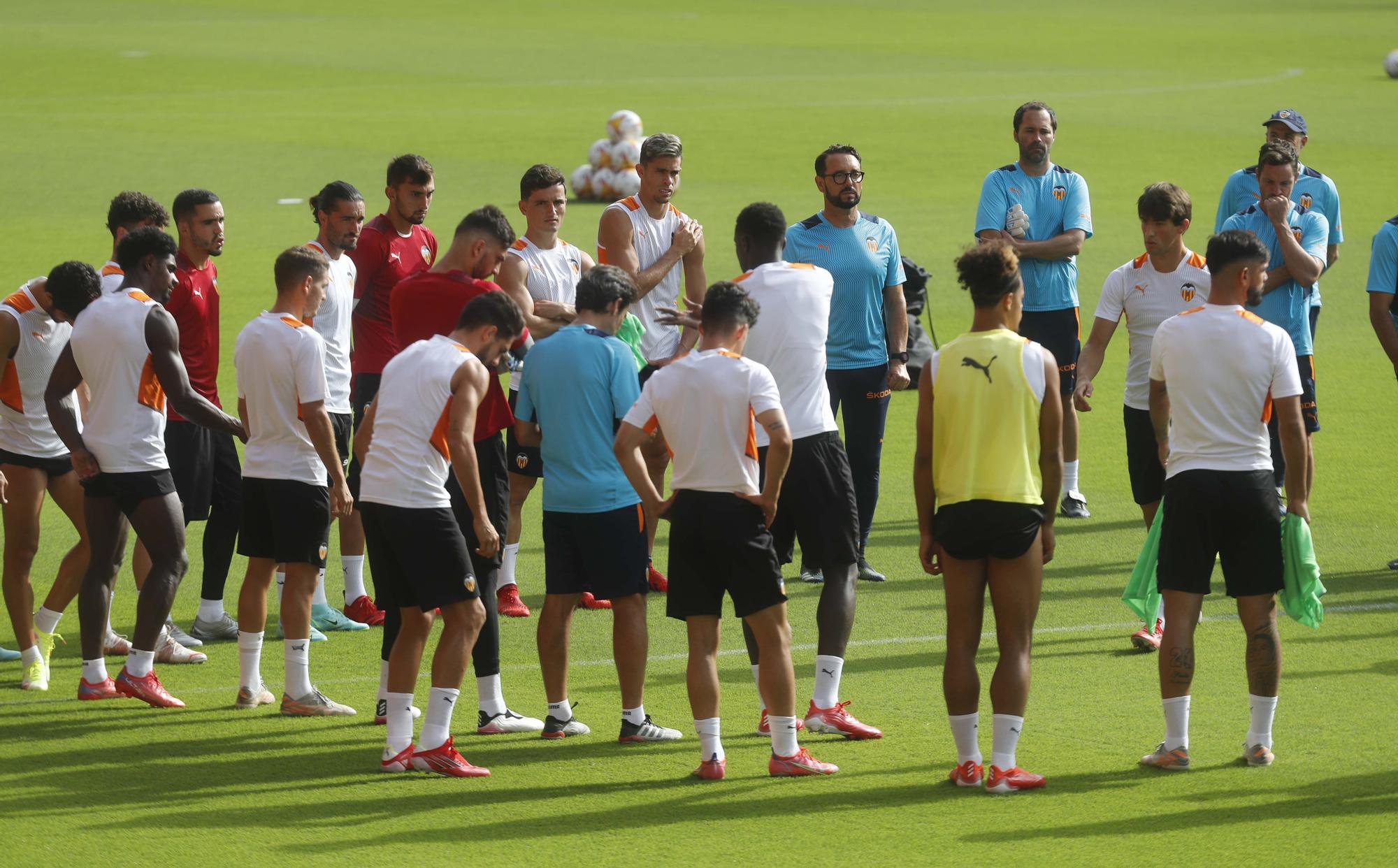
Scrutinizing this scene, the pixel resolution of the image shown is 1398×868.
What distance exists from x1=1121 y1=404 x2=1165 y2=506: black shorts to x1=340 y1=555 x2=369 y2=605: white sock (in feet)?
14.0

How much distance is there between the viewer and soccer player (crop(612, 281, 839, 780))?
7.14m

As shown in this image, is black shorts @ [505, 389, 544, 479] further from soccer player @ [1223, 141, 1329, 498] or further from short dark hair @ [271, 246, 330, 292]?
soccer player @ [1223, 141, 1329, 498]

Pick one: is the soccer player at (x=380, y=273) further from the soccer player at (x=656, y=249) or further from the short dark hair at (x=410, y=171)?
the soccer player at (x=656, y=249)

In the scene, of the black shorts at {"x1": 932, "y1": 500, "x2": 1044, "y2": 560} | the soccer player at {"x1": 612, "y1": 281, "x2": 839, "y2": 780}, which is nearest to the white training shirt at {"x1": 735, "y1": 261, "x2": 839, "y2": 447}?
the soccer player at {"x1": 612, "y1": 281, "x2": 839, "y2": 780}

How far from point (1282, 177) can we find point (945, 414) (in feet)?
13.9

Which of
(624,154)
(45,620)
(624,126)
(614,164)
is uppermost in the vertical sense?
(624,126)

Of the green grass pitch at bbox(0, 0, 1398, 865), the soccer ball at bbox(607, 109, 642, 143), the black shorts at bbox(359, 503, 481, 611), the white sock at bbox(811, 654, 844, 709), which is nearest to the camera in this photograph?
the green grass pitch at bbox(0, 0, 1398, 865)

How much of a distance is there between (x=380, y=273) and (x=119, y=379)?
2231mm

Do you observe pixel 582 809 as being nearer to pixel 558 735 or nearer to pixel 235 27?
Result: pixel 558 735

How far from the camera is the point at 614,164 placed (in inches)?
1091

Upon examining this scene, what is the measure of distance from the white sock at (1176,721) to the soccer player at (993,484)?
68 centimetres

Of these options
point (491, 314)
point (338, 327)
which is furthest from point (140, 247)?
point (491, 314)

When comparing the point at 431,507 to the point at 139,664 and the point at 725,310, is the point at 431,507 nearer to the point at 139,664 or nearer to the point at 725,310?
the point at 725,310

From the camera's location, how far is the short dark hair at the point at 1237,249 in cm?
721
